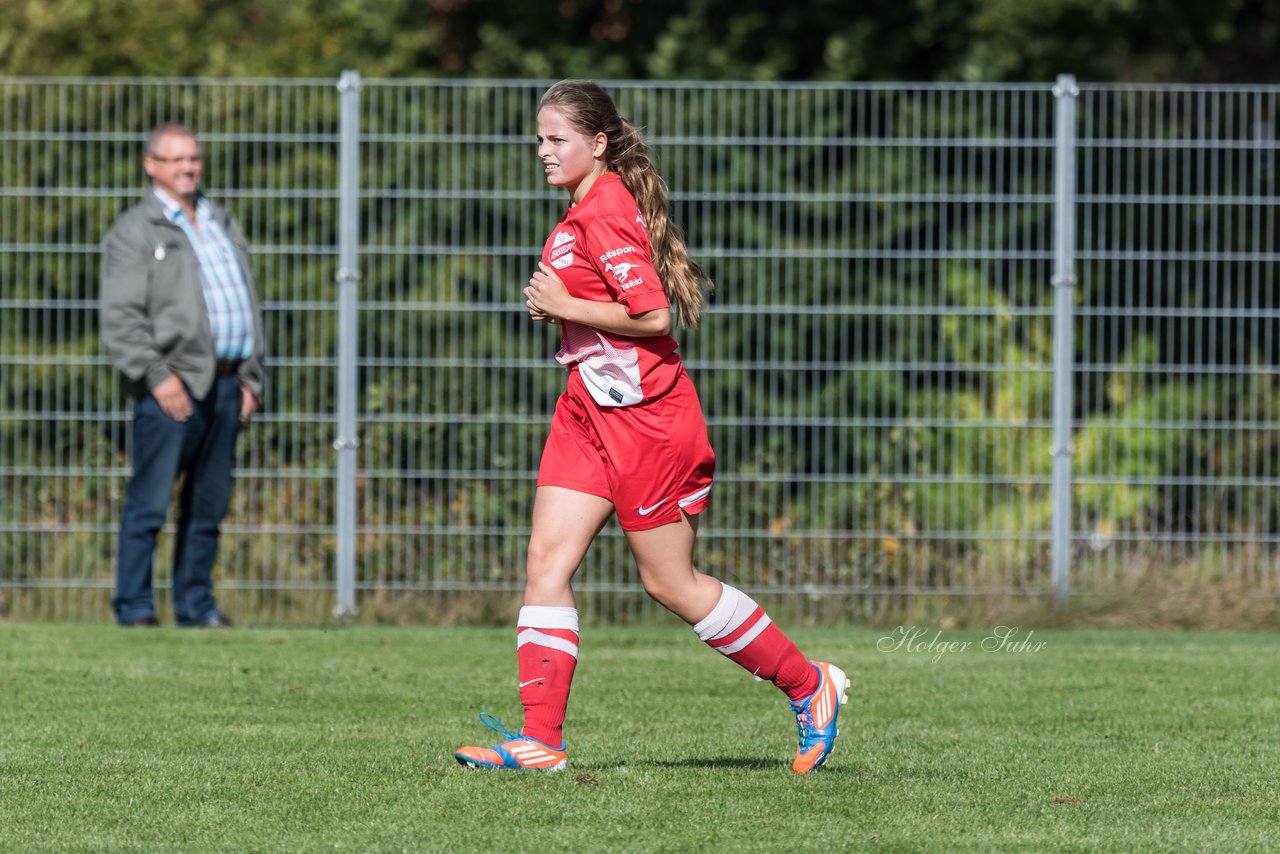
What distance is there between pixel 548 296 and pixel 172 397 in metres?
4.03

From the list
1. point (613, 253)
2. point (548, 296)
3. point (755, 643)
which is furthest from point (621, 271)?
point (755, 643)

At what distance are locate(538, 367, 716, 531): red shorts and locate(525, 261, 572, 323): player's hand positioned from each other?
0.61ft

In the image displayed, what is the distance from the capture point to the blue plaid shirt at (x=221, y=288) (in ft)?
28.6

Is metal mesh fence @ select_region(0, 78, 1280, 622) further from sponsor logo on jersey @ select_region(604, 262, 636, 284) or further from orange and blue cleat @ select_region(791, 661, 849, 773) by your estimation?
sponsor logo on jersey @ select_region(604, 262, 636, 284)

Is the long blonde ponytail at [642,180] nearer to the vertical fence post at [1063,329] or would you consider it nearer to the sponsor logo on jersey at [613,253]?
the sponsor logo on jersey at [613,253]

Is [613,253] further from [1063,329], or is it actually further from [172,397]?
[1063,329]

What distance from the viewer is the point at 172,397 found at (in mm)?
8586

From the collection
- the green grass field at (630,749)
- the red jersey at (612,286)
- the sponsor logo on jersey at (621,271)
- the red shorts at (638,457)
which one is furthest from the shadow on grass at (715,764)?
the sponsor logo on jersey at (621,271)

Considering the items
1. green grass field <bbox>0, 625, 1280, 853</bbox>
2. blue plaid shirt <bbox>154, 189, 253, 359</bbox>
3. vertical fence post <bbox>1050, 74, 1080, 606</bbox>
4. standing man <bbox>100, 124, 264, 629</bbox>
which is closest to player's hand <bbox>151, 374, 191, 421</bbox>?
standing man <bbox>100, 124, 264, 629</bbox>

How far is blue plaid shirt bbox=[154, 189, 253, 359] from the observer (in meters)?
8.73

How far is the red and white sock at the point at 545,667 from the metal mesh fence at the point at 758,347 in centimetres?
441

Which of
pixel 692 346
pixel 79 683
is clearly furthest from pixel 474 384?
pixel 79 683

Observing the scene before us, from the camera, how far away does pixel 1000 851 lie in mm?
4188

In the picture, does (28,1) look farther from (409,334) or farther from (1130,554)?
(1130,554)
